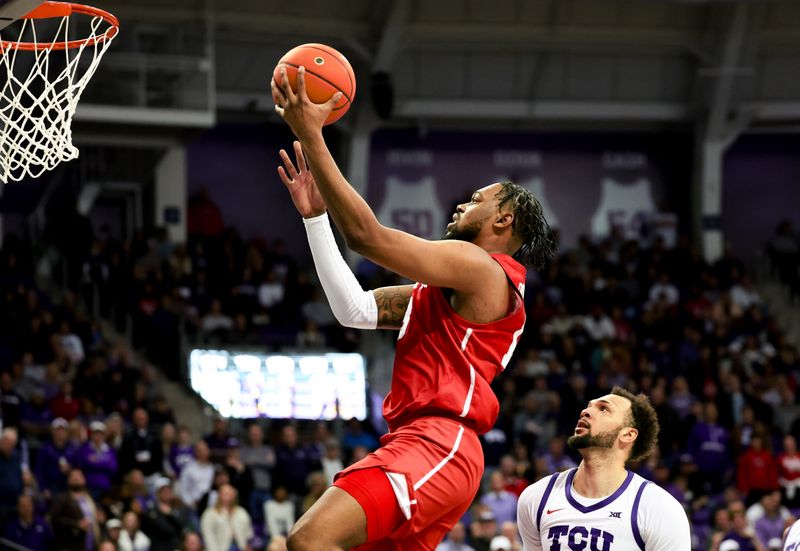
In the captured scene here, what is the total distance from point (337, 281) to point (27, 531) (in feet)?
28.3

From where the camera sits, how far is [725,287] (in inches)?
913

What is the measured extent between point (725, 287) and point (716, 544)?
395 inches

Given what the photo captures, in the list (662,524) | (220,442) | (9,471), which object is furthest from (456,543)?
(662,524)

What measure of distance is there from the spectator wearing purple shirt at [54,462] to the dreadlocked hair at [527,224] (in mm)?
9763

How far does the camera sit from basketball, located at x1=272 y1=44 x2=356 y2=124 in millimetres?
4617

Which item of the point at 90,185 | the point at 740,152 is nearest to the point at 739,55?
the point at 740,152

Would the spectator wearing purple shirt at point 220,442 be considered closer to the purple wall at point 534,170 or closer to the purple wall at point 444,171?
the purple wall at point 444,171

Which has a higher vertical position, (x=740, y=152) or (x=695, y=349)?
(x=740, y=152)

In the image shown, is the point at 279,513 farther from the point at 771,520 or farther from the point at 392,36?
the point at 392,36

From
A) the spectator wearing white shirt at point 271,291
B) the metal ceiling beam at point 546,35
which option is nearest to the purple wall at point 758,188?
the metal ceiling beam at point 546,35

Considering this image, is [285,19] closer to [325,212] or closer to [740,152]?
[740,152]

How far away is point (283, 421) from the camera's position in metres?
17.6

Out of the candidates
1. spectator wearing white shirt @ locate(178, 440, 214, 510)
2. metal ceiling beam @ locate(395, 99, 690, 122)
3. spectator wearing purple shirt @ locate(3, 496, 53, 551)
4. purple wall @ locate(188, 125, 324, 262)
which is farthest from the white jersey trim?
purple wall @ locate(188, 125, 324, 262)

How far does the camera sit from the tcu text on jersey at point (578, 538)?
19.2 ft
